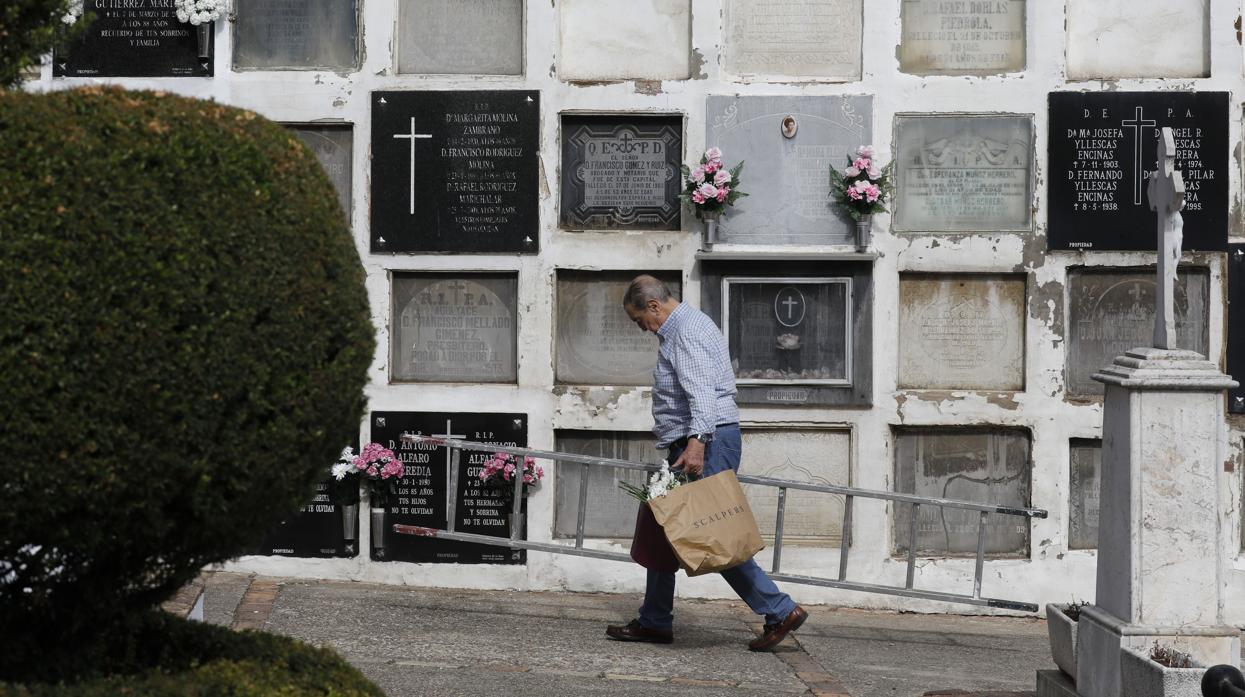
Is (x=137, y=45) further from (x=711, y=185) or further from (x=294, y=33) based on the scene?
(x=711, y=185)

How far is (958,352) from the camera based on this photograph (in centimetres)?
721

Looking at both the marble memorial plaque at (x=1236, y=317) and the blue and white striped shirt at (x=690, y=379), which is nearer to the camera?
the blue and white striped shirt at (x=690, y=379)

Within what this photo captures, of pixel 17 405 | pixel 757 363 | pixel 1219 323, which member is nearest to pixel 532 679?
pixel 757 363

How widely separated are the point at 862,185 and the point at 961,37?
96 cm

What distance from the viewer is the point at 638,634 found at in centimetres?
607

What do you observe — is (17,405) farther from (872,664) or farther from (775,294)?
(775,294)

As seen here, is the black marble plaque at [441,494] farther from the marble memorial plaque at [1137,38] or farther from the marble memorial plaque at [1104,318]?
the marble memorial plaque at [1137,38]

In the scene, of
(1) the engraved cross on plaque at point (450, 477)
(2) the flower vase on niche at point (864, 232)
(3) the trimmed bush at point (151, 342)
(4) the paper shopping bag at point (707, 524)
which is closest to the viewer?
(3) the trimmed bush at point (151, 342)

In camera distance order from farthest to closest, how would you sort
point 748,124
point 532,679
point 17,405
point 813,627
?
point 748,124 < point 813,627 < point 532,679 < point 17,405

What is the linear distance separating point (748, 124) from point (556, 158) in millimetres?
930

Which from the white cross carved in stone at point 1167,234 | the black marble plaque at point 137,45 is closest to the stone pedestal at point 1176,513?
the white cross carved in stone at point 1167,234

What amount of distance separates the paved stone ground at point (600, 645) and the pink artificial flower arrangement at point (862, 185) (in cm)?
191

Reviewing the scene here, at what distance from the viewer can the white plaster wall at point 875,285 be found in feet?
23.4

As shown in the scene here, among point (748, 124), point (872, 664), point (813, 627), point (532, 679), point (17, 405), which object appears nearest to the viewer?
point (17, 405)
